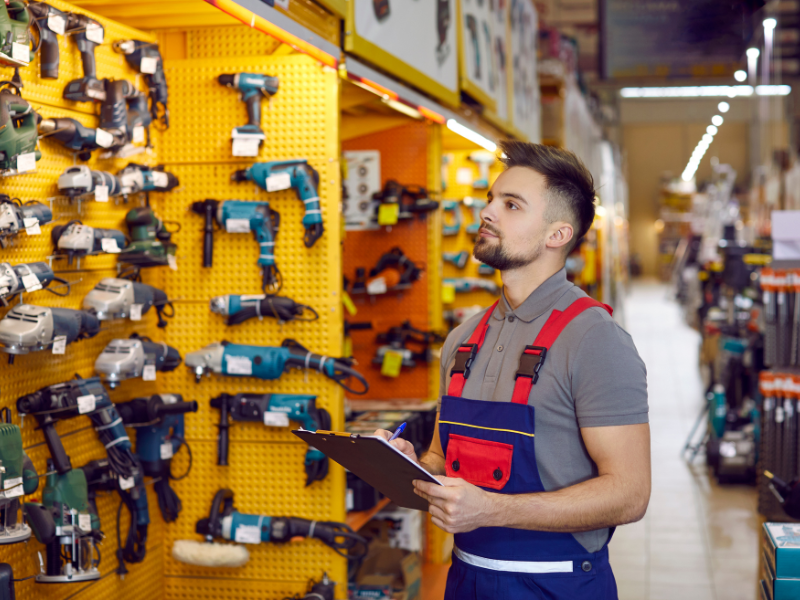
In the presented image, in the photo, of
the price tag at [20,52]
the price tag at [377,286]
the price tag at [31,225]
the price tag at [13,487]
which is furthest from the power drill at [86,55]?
the price tag at [377,286]

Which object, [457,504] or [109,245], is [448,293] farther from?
[457,504]

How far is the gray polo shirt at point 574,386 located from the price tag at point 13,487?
1261 mm

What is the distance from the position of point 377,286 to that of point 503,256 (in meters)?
2.76

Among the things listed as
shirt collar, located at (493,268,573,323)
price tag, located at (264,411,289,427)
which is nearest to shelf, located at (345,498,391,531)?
price tag, located at (264,411,289,427)

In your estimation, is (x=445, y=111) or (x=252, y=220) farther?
(x=445, y=111)

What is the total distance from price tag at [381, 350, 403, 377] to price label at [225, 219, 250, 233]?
1.80 meters

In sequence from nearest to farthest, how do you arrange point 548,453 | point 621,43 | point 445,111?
point 548,453 → point 445,111 → point 621,43

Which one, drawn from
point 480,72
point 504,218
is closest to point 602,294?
point 480,72

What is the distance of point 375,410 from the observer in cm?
438

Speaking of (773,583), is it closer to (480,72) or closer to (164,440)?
(164,440)

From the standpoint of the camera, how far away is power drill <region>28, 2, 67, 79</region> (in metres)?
2.41

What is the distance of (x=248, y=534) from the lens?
10.3ft

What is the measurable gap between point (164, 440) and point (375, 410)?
154cm

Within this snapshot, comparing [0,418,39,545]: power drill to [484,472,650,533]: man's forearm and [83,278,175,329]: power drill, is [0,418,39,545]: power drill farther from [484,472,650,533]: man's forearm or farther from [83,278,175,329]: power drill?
[484,472,650,533]: man's forearm
